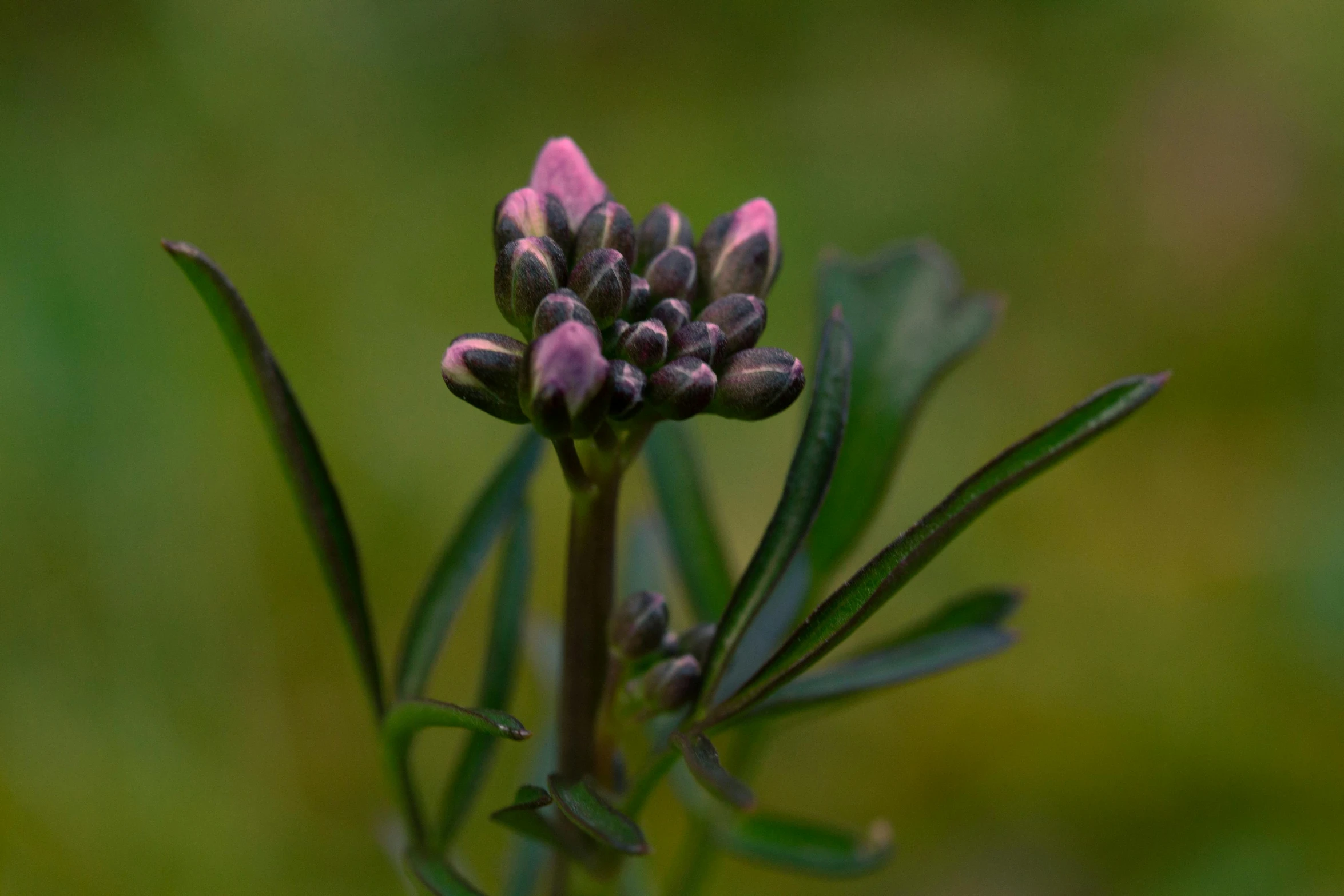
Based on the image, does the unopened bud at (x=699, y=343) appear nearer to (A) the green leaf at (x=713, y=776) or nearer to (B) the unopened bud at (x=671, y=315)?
(B) the unopened bud at (x=671, y=315)

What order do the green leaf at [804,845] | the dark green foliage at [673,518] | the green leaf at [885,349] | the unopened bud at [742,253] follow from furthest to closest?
the green leaf at [804,845] < the green leaf at [885,349] < the unopened bud at [742,253] < the dark green foliage at [673,518]

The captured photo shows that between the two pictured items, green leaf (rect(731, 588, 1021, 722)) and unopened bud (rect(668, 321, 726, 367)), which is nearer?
unopened bud (rect(668, 321, 726, 367))

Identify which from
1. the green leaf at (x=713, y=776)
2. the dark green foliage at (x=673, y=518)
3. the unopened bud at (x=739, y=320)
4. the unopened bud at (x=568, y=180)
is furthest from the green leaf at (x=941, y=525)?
the unopened bud at (x=568, y=180)

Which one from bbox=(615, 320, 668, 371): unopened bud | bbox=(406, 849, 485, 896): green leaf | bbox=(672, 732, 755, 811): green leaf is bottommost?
bbox=(406, 849, 485, 896): green leaf

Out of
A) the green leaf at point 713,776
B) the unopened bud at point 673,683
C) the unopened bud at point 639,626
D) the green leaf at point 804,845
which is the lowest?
the green leaf at point 804,845

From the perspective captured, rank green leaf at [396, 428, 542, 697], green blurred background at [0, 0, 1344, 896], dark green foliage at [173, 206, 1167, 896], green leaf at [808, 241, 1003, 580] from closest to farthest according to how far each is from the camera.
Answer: dark green foliage at [173, 206, 1167, 896], green leaf at [396, 428, 542, 697], green leaf at [808, 241, 1003, 580], green blurred background at [0, 0, 1344, 896]

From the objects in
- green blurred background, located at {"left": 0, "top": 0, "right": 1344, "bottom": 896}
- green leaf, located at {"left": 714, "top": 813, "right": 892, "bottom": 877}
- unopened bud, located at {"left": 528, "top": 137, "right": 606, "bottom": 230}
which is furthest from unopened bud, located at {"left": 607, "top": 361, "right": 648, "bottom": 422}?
green blurred background, located at {"left": 0, "top": 0, "right": 1344, "bottom": 896}

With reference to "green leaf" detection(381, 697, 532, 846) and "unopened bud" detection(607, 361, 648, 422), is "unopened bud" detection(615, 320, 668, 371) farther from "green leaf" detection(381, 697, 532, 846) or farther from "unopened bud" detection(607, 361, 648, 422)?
"green leaf" detection(381, 697, 532, 846)

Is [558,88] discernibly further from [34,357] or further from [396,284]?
[34,357]

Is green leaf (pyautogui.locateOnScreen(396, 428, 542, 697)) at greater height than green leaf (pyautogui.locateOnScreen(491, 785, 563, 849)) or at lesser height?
greater
